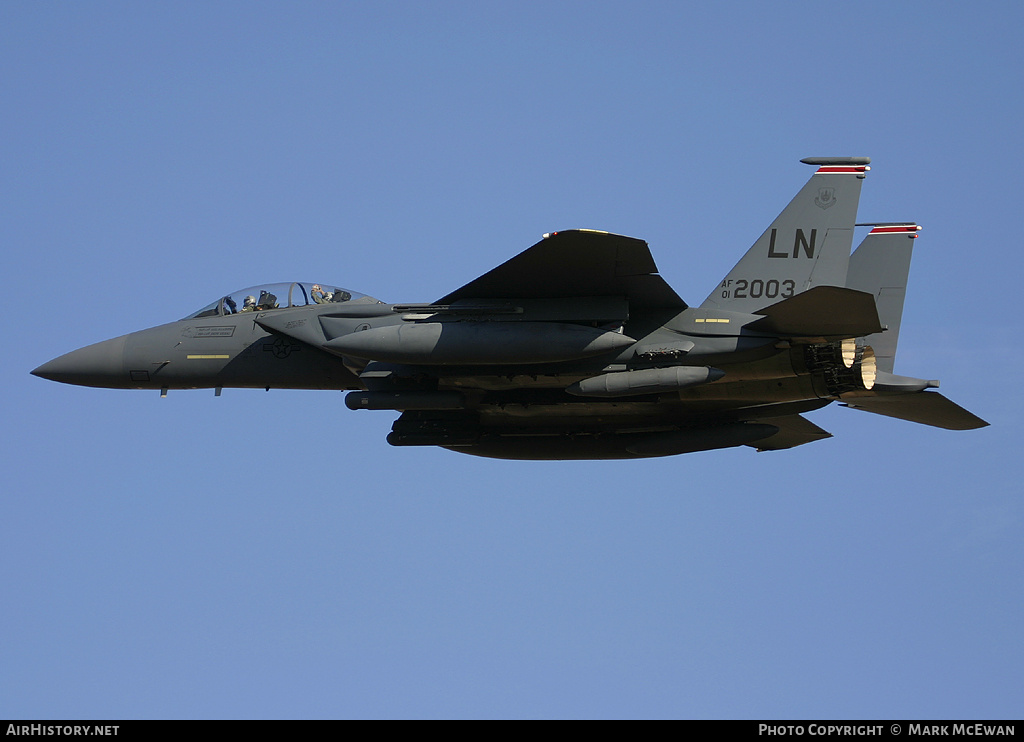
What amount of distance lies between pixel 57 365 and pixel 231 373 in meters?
3.01

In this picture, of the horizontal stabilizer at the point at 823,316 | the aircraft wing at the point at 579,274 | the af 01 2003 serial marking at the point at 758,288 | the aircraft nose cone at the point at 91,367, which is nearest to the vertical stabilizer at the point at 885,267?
the af 01 2003 serial marking at the point at 758,288

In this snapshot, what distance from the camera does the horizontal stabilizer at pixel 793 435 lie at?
19766 millimetres

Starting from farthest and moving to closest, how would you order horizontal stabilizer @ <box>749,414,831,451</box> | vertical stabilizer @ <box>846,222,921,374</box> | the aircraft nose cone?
horizontal stabilizer @ <box>749,414,831,451</box> → vertical stabilizer @ <box>846,222,921,374</box> → the aircraft nose cone

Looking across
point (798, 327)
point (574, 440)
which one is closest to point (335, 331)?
point (574, 440)

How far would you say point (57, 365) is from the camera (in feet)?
61.9

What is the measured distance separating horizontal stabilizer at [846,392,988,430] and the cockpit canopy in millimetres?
8019

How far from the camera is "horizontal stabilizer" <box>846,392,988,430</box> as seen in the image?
59.2ft

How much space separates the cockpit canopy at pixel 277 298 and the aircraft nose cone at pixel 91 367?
1.30m

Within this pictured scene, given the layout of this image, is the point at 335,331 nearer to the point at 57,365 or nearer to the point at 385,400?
the point at 385,400

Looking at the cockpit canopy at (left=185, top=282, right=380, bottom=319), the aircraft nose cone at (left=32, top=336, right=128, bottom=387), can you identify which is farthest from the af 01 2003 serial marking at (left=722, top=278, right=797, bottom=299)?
the aircraft nose cone at (left=32, top=336, right=128, bottom=387)

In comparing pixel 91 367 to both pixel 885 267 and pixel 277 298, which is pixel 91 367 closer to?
pixel 277 298

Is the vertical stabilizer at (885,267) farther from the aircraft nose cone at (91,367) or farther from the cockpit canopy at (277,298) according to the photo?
the aircraft nose cone at (91,367)

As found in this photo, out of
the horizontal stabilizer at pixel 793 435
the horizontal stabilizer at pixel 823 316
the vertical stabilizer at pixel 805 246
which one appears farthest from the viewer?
the horizontal stabilizer at pixel 793 435

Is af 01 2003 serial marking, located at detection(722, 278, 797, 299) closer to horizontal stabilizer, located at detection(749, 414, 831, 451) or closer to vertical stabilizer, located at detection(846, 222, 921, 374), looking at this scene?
vertical stabilizer, located at detection(846, 222, 921, 374)
